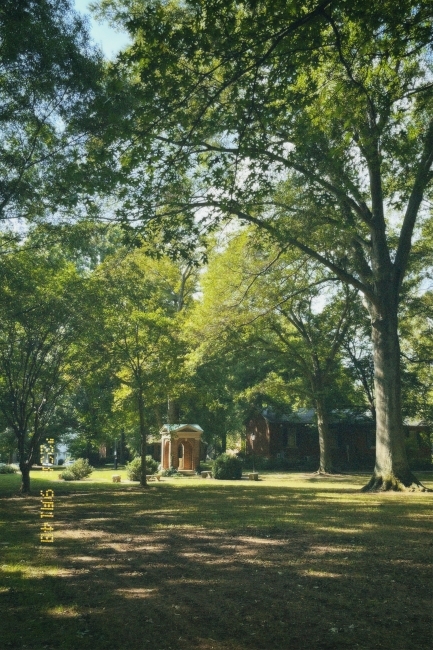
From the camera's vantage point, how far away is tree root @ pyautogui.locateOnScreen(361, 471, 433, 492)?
19.5 meters

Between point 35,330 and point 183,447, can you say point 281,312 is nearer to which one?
point 183,447

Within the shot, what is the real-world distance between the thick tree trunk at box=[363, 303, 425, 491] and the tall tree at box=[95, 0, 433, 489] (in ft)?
0.13

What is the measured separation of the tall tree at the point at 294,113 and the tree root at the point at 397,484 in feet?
0.16

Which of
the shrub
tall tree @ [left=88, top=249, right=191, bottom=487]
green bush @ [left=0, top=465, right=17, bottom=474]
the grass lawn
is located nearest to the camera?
the grass lawn

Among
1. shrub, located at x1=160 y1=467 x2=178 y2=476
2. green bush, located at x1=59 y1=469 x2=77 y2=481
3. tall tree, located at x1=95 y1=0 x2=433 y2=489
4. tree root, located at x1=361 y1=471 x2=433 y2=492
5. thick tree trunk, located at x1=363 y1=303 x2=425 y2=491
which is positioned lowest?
shrub, located at x1=160 y1=467 x2=178 y2=476

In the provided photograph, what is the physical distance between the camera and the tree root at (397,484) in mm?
19453

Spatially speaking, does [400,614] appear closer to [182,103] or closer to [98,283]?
[182,103]

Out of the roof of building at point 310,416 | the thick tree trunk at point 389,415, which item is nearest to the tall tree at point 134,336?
the thick tree trunk at point 389,415

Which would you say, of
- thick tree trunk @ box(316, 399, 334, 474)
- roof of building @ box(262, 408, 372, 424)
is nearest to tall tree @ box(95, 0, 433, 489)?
thick tree trunk @ box(316, 399, 334, 474)

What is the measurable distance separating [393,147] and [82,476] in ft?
85.9

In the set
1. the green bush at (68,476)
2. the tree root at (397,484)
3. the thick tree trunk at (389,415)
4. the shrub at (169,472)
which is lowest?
the shrub at (169,472)

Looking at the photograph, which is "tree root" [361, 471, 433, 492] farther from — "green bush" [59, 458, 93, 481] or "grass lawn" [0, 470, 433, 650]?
"green bush" [59, 458, 93, 481]

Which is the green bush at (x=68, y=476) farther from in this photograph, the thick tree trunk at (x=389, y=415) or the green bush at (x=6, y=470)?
the thick tree trunk at (x=389, y=415)

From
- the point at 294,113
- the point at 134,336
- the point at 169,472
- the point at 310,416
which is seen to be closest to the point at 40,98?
the point at 294,113
